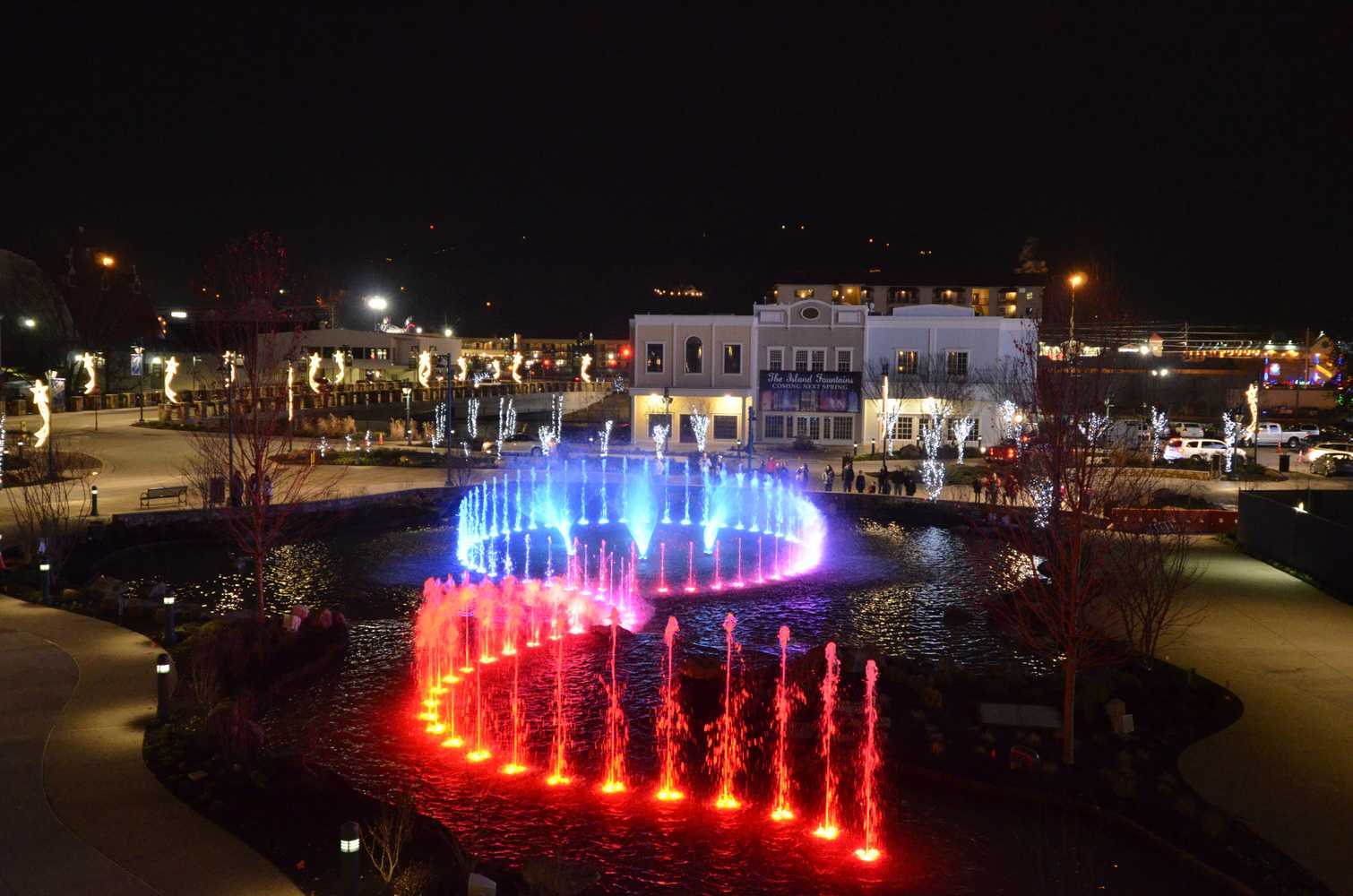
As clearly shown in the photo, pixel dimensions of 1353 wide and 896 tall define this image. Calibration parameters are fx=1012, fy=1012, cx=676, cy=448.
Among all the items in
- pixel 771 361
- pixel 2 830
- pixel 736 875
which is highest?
pixel 771 361

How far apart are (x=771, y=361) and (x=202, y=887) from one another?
146ft

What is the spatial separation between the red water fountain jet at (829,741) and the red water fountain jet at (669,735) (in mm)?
1614

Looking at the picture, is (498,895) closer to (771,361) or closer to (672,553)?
(672,553)

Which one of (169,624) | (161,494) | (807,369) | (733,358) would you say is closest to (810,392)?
(807,369)

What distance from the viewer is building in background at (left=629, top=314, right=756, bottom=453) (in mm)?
50938

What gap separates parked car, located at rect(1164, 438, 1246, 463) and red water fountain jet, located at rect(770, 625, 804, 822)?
113 ft

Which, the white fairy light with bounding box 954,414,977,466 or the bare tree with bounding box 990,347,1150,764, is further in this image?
the white fairy light with bounding box 954,414,977,466

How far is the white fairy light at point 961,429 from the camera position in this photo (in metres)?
45.7

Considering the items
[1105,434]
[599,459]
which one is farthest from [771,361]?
[1105,434]

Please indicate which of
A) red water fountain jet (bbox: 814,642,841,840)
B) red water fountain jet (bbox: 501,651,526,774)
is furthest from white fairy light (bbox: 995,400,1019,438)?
red water fountain jet (bbox: 501,651,526,774)

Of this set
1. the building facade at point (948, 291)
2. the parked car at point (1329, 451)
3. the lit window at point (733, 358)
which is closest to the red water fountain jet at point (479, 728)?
the lit window at point (733, 358)

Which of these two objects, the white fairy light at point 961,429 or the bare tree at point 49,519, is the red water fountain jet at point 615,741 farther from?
the white fairy light at point 961,429

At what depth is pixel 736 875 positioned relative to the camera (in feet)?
31.4

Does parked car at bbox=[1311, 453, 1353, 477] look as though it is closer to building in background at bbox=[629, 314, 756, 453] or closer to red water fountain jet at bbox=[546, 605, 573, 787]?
building in background at bbox=[629, 314, 756, 453]
